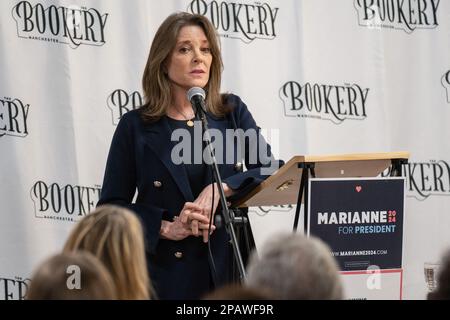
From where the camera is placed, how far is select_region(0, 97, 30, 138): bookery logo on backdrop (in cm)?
508

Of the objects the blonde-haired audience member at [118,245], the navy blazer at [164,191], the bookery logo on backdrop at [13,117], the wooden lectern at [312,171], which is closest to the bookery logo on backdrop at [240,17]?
the bookery logo on backdrop at [13,117]

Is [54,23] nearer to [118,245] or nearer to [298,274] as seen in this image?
[118,245]

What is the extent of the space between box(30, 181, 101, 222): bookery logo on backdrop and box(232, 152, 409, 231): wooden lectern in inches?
57.5

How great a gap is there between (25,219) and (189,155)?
1.47 metres

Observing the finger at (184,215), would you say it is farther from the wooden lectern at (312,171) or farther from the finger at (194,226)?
the wooden lectern at (312,171)

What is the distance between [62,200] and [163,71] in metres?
1.27

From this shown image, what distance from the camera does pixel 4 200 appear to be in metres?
5.07

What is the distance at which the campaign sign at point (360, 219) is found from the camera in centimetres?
361

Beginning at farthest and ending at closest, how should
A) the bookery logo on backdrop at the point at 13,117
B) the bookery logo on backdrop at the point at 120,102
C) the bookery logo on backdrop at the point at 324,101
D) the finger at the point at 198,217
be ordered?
1. the bookery logo on backdrop at the point at 324,101
2. the bookery logo on backdrop at the point at 120,102
3. the bookery logo on backdrop at the point at 13,117
4. the finger at the point at 198,217

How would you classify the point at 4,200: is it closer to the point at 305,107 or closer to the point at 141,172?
the point at 141,172

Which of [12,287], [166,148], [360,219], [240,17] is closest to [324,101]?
[240,17]

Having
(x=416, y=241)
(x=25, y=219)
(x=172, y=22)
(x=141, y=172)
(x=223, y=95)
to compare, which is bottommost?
(x=416, y=241)

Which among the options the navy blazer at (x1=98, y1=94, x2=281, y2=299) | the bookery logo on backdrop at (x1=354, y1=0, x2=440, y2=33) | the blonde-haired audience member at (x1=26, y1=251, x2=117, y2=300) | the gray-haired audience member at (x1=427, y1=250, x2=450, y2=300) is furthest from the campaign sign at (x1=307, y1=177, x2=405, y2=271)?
the bookery logo on backdrop at (x1=354, y1=0, x2=440, y2=33)
